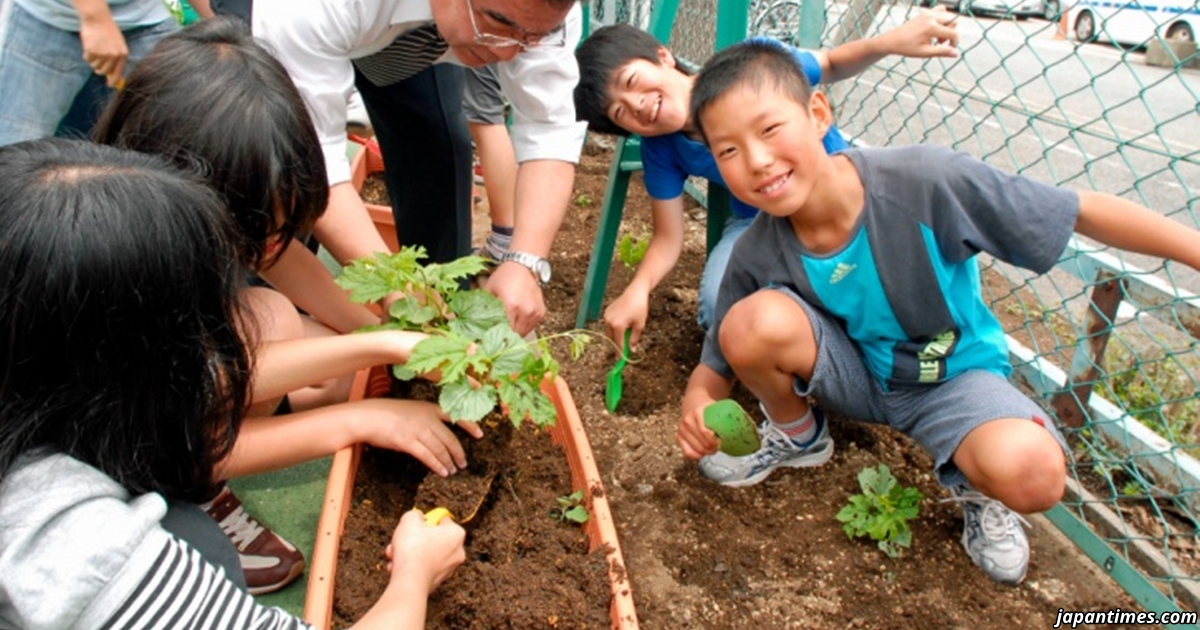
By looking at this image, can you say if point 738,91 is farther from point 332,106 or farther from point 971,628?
point 971,628

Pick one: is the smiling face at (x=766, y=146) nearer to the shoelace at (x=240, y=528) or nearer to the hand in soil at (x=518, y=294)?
the hand in soil at (x=518, y=294)

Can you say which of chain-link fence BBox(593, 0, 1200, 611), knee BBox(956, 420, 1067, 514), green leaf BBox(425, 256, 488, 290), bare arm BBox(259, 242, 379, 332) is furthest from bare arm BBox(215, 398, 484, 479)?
chain-link fence BBox(593, 0, 1200, 611)

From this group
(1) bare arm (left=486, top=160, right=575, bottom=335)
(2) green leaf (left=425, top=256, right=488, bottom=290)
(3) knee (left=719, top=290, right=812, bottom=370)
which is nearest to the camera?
(2) green leaf (left=425, top=256, right=488, bottom=290)

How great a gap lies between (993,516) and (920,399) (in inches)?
10.2

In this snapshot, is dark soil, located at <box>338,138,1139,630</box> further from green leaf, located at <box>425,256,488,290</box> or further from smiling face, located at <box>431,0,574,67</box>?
smiling face, located at <box>431,0,574,67</box>

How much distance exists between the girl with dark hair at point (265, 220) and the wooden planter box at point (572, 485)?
0.10 meters

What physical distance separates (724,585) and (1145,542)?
0.87 m

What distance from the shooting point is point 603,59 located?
2227mm

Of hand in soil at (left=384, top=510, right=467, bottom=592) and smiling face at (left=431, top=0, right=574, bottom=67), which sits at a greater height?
smiling face at (left=431, top=0, right=574, bottom=67)

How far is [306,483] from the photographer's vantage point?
1.99 m

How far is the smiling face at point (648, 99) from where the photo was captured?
2199 mm

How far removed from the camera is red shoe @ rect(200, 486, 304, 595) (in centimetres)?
166

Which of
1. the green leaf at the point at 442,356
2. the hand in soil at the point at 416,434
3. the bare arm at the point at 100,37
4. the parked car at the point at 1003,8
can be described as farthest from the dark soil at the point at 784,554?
the bare arm at the point at 100,37

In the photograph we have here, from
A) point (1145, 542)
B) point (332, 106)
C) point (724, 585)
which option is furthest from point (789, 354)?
point (332, 106)
